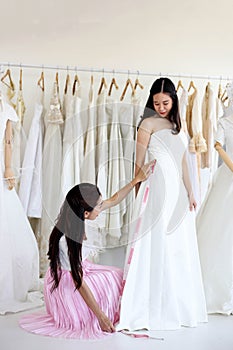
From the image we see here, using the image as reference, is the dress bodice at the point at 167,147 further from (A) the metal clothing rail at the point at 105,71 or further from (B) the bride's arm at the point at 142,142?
(A) the metal clothing rail at the point at 105,71

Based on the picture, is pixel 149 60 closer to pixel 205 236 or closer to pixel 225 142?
pixel 225 142

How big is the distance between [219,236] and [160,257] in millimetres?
374

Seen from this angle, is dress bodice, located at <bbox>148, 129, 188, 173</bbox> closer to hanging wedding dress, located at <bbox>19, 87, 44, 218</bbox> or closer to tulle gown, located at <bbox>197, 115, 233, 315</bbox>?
tulle gown, located at <bbox>197, 115, 233, 315</bbox>

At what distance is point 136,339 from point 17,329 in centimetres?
42

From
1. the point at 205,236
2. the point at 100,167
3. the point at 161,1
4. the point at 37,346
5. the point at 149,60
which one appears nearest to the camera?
the point at 37,346

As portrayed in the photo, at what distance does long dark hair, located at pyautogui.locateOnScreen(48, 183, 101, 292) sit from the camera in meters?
1.95

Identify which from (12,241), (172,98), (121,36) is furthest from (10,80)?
(172,98)

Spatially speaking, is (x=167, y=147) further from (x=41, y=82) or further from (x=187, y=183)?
(x=41, y=82)

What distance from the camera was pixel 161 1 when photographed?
2.63m

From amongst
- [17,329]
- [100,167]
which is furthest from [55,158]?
[17,329]

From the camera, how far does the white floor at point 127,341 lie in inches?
73.6

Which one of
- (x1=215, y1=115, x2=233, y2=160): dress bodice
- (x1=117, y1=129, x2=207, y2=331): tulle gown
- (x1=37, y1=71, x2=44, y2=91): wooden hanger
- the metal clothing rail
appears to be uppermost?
the metal clothing rail

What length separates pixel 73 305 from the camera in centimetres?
205

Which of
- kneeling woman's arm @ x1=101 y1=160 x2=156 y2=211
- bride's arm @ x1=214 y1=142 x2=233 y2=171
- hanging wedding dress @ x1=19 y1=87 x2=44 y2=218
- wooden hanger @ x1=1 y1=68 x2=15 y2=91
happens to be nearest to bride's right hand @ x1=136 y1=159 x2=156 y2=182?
kneeling woman's arm @ x1=101 y1=160 x2=156 y2=211
